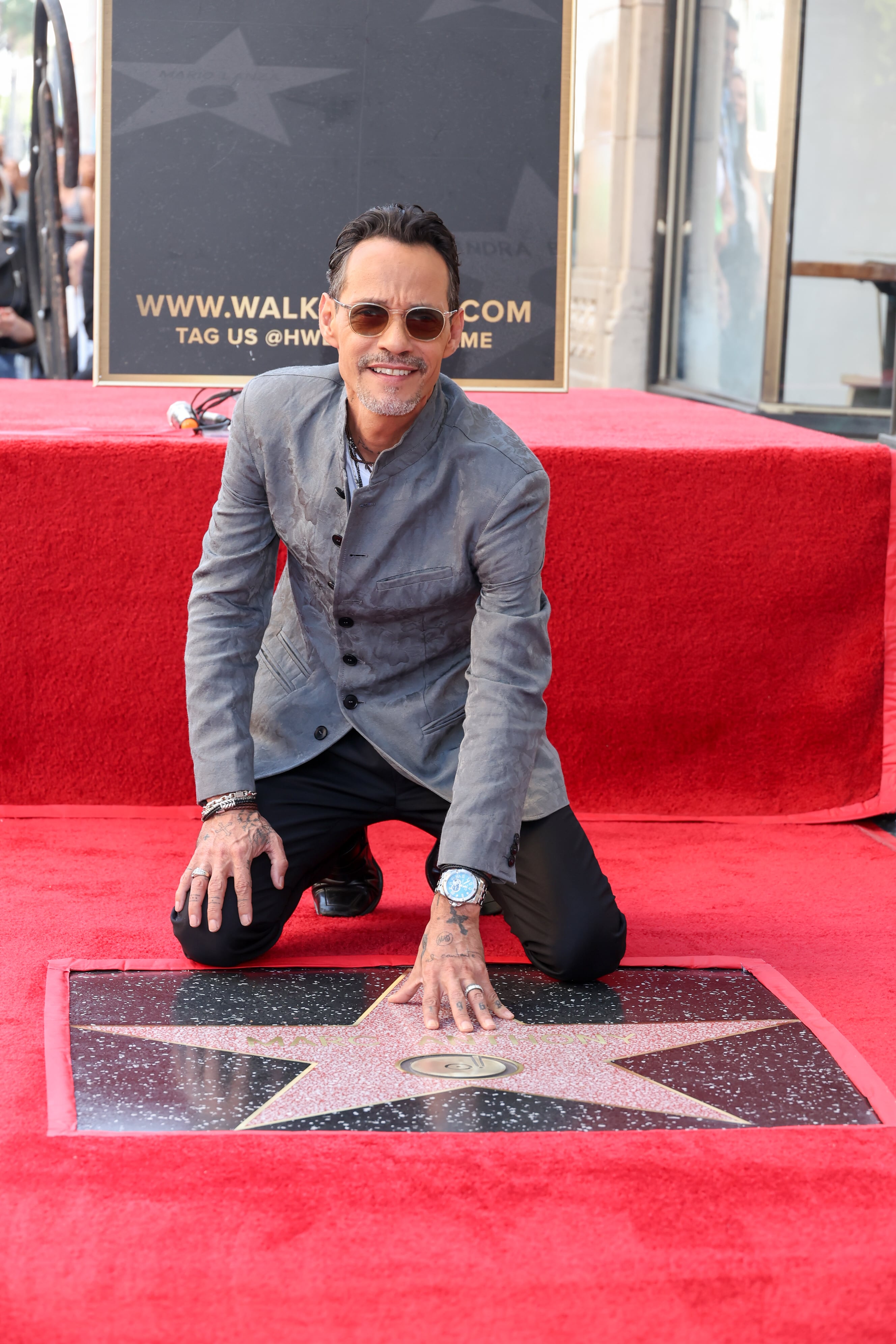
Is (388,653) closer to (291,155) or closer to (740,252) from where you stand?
(291,155)

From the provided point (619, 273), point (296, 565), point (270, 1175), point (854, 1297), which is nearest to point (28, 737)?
point (296, 565)

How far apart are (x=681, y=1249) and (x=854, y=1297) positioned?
0.50ft

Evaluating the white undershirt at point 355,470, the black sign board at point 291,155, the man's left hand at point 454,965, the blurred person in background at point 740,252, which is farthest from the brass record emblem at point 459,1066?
the blurred person in background at point 740,252

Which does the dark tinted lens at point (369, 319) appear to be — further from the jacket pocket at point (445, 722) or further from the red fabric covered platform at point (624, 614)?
A: the red fabric covered platform at point (624, 614)

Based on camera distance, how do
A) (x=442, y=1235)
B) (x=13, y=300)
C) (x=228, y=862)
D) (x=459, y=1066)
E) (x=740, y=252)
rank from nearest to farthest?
1. (x=442, y=1235)
2. (x=459, y=1066)
3. (x=228, y=862)
4. (x=13, y=300)
5. (x=740, y=252)

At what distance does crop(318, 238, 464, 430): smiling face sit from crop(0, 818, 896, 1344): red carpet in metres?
0.90

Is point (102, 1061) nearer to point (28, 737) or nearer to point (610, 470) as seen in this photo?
point (28, 737)

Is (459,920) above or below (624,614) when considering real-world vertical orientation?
below

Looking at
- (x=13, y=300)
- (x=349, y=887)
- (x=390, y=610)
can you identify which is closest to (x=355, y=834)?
(x=349, y=887)

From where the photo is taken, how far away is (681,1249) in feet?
4.36

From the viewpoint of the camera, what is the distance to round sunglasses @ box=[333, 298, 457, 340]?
1.82m

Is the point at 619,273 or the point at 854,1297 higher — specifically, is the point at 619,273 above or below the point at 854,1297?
above

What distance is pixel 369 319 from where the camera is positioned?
183 cm

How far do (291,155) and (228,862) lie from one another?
5.06ft
